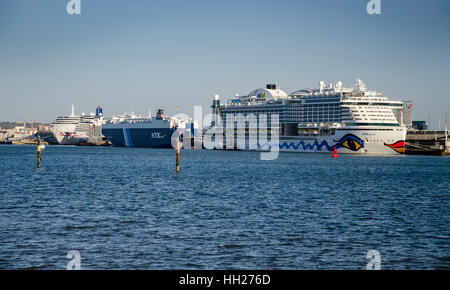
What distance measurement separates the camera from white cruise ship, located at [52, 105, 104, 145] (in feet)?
628

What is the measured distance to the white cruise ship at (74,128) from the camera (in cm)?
19150

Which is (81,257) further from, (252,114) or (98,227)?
(252,114)

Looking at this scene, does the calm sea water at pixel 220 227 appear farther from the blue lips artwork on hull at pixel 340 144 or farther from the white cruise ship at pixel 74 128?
the white cruise ship at pixel 74 128

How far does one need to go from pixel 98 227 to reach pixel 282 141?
302ft

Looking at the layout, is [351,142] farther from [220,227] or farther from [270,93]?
[220,227]

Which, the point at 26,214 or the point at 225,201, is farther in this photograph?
the point at 225,201

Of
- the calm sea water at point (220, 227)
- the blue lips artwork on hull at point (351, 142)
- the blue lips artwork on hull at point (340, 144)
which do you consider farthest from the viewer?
the blue lips artwork on hull at point (340, 144)

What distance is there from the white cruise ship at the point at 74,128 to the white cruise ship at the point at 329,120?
259 ft

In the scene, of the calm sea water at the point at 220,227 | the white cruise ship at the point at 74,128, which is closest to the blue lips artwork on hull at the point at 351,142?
the calm sea water at the point at 220,227

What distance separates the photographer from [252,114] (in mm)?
123688

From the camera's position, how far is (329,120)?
102 metres

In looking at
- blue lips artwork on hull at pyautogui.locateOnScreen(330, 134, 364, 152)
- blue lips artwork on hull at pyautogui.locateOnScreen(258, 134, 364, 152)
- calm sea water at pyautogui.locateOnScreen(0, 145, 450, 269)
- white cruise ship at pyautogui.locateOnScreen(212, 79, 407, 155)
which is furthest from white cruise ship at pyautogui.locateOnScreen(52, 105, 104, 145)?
calm sea water at pyautogui.locateOnScreen(0, 145, 450, 269)

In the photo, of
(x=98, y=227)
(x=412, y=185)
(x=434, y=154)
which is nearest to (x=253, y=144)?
(x=434, y=154)
